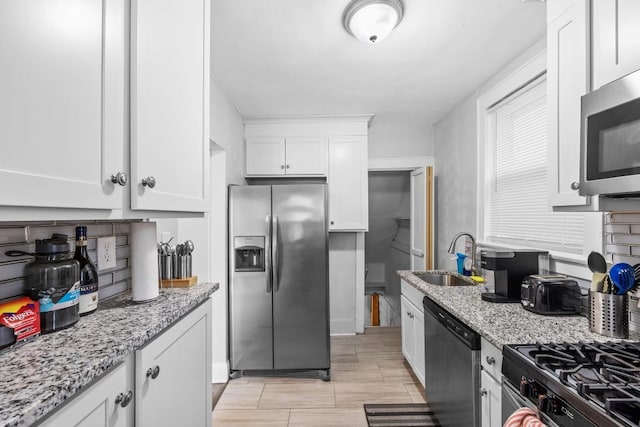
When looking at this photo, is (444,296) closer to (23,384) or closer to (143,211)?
(143,211)

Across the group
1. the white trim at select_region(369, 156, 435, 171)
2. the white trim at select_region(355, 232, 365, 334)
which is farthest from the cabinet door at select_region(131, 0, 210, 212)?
the white trim at select_region(369, 156, 435, 171)

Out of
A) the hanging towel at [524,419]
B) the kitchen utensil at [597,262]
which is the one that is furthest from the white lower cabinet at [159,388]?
the kitchen utensil at [597,262]

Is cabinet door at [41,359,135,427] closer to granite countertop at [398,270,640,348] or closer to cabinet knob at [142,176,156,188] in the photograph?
cabinet knob at [142,176,156,188]

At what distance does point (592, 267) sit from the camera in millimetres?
1510

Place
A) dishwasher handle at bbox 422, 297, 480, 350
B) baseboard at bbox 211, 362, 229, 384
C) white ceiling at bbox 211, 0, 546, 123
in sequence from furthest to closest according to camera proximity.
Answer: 1. baseboard at bbox 211, 362, 229, 384
2. white ceiling at bbox 211, 0, 546, 123
3. dishwasher handle at bbox 422, 297, 480, 350

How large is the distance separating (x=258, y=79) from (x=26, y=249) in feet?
6.60

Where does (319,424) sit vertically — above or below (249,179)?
below

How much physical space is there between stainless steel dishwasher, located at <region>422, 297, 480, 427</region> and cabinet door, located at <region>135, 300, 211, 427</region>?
4.11ft

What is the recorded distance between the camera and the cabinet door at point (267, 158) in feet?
11.6

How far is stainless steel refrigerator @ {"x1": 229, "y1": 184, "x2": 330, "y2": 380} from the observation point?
111 inches

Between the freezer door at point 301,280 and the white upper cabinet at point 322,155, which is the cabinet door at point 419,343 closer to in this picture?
the freezer door at point 301,280

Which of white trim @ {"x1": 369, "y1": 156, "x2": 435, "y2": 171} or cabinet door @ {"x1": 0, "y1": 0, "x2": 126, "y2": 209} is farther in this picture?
white trim @ {"x1": 369, "y1": 156, "x2": 435, "y2": 171}

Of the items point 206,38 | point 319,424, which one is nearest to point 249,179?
point 206,38

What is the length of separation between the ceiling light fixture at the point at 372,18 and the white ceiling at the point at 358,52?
49 mm
